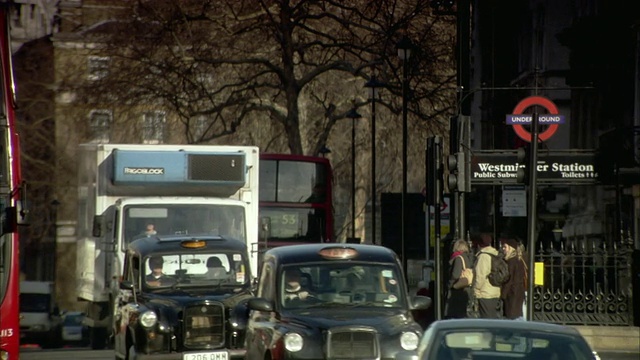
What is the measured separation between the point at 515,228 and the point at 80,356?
68.9ft

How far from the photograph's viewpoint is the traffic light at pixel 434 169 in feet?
66.8

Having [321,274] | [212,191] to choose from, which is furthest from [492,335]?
[212,191]

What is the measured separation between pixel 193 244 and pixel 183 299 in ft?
4.33

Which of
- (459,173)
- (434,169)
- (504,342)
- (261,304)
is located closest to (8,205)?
(261,304)

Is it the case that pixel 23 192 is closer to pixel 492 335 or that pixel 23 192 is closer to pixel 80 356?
pixel 492 335

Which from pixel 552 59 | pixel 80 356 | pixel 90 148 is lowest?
pixel 80 356

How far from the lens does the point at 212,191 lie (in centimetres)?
2619

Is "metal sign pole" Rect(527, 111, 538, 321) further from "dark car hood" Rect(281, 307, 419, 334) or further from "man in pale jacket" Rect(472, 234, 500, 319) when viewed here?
"man in pale jacket" Rect(472, 234, 500, 319)

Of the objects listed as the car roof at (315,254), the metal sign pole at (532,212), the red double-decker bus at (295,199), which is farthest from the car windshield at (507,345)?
the red double-decker bus at (295,199)

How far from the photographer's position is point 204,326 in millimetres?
19281

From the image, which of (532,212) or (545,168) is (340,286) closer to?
(532,212)

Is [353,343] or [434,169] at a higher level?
[434,169]

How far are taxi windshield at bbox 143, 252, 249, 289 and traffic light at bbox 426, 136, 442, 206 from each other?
2656 millimetres

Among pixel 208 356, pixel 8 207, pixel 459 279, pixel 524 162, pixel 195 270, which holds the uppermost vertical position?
pixel 524 162
